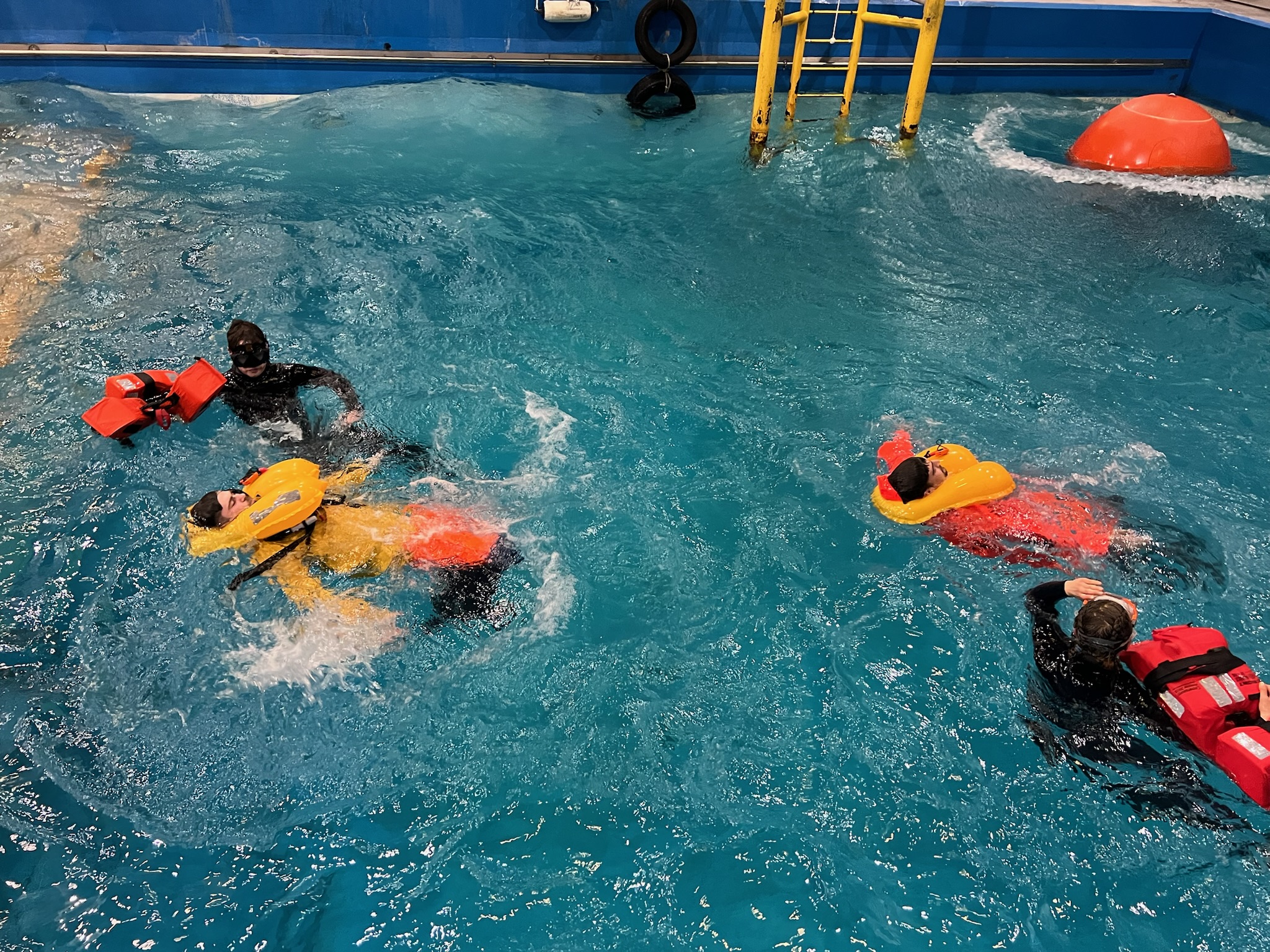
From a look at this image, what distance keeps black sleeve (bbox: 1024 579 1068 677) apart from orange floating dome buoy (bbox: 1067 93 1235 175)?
692 cm

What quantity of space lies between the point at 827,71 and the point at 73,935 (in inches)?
426

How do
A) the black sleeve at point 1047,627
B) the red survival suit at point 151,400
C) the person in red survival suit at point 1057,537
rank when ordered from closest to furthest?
the black sleeve at point 1047,627 < the person in red survival suit at point 1057,537 < the red survival suit at point 151,400

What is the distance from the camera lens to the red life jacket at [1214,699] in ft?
11.5

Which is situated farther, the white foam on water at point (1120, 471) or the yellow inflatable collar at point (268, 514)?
the white foam on water at point (1120, 471)

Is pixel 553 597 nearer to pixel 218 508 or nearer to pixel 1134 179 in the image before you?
pixel 218 508

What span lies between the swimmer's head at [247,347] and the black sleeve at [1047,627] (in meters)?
4.64

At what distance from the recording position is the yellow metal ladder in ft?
28.7

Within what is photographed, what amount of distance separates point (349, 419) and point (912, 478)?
3.61 metres

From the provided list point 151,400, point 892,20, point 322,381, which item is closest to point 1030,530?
point 322,381

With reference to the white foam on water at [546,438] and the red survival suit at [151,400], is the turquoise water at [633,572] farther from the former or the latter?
the red survival suit at [151,400]

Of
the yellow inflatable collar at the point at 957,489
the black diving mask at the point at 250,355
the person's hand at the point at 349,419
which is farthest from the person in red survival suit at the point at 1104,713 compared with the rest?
the black diving mask at the point at 250,355

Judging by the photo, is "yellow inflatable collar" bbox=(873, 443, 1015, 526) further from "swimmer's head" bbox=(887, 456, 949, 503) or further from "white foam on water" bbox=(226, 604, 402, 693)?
"white foam on water" bbox=(226, 604, 402, 693)

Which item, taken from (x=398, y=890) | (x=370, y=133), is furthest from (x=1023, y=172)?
(x=398, y=890)

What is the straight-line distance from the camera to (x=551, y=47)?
1034cm
